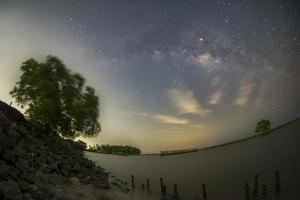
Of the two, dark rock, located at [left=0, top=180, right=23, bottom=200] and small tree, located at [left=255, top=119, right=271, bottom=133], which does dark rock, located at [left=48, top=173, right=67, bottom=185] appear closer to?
dark rock, located at [left=0, top=180, right=23, bottom=200]

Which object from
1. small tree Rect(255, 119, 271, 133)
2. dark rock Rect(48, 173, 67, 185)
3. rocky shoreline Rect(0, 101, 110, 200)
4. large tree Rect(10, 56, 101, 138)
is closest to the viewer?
rocky shoreline Rect(0, 101, 110, 200)

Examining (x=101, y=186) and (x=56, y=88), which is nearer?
(x=101, y=186)

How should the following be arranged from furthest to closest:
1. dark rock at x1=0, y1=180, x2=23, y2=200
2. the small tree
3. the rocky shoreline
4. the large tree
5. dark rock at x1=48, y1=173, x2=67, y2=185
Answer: the small tree < the large tree < dark rock at x1=48, y1=173, x2=67, y2=185 < the rocky shoreline < dark rock at x1=0, y1=180, x2=23, y2=200

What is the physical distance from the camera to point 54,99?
139 ft

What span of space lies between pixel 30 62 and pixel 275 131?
14339 cm

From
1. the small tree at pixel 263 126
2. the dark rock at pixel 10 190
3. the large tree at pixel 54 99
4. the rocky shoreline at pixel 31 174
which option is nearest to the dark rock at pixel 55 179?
the rocky shoreline at pixel 31 174

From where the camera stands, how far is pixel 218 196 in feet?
132

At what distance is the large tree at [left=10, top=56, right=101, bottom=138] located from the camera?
1606 inches

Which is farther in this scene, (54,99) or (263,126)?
(263,126)

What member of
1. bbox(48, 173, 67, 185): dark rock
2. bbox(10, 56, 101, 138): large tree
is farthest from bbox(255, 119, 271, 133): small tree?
bbox(48, 173, 67, 185): dark rock

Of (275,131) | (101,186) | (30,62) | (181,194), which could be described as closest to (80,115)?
(30,62)

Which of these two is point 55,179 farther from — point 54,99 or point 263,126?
point 263,126

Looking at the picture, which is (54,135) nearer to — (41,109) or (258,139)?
(41,109)

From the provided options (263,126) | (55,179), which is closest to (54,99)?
(55,179)
